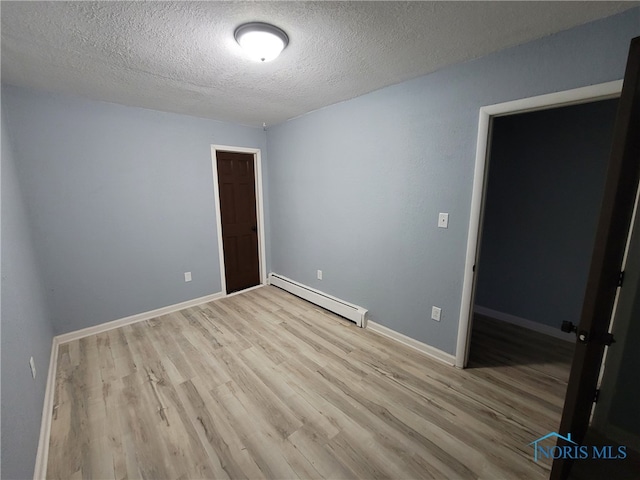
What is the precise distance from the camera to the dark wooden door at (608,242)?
0.98 metres

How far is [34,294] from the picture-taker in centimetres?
197

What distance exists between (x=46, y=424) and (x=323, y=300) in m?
2.41

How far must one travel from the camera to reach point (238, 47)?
5.25 feet

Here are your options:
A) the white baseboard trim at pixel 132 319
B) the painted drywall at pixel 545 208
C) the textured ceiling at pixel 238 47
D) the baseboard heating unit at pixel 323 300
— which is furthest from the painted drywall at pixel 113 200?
the painted drywall at pixel 545 208

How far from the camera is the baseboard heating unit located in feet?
9.18

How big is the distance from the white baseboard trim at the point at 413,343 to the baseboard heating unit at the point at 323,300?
0.13m

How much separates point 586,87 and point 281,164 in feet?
9.80

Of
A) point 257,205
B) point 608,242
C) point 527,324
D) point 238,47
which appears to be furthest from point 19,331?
point 527,324

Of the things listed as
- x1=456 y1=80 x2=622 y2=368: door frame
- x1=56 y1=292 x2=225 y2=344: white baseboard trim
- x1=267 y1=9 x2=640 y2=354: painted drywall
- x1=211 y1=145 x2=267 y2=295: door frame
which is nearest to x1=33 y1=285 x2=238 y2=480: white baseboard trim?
x1=56 y1=292 x2=225 y2=344: white baseboard trim

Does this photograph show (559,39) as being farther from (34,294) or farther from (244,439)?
(34,294)

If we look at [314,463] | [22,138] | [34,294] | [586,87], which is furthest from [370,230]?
[22,138]

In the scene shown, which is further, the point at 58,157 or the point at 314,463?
the point at 58,157

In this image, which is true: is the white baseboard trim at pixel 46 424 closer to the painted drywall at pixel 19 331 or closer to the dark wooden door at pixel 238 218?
Result: the painted drywall at pixel 19 331

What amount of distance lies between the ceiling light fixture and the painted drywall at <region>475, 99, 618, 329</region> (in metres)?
2.36
